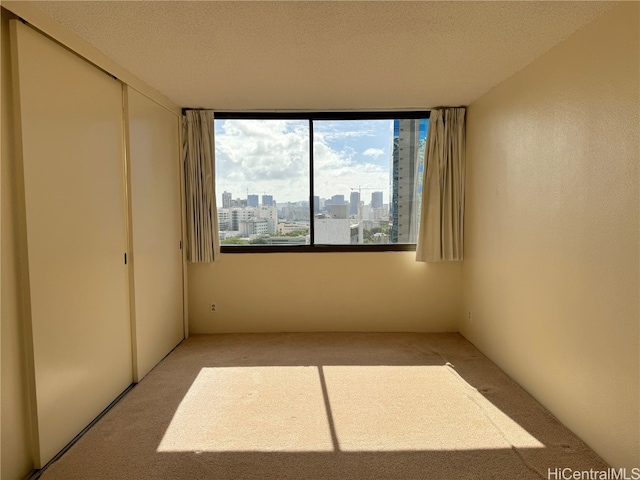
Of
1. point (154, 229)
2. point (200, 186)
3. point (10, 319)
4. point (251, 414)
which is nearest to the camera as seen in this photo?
point (10, 319)

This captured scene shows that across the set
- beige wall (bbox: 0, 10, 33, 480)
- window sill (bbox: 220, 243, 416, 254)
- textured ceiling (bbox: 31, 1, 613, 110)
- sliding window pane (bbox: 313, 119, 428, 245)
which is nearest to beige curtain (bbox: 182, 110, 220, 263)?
window sill (bbox: 220, 243, 416, 254)

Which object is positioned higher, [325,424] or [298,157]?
[298,157]

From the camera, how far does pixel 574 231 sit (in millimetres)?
2277

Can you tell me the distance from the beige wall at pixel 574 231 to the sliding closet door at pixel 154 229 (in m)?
3.05

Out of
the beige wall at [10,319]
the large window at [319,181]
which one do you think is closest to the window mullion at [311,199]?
the large window at [319,181]

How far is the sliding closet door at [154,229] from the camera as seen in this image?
119 inches

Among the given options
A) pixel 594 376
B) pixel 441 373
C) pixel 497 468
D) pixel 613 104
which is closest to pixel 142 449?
pixel 497 468

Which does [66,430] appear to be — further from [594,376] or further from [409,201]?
[409,201]

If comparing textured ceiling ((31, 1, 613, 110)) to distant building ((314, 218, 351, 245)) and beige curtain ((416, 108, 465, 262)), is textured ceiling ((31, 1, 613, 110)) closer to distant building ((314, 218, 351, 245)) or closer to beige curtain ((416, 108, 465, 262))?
beige curtain ((416, 108, 465, 262))

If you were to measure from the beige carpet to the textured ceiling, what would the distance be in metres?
2.44

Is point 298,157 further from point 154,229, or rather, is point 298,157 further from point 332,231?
point 154,229

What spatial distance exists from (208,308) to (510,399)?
310 cm

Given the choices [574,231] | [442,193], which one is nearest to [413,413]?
[574,231]

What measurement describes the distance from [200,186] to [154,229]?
2.90 feet
